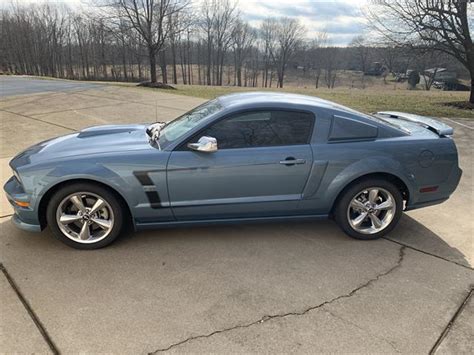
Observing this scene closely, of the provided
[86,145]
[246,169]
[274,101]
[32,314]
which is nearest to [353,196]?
[246,169]

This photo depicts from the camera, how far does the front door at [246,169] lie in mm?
3164

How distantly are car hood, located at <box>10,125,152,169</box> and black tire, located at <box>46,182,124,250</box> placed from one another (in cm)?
30

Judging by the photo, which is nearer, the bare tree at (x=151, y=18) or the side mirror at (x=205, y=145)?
the side mirror at (x=205, y=145)

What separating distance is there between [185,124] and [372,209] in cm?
205

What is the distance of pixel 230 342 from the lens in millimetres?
2234

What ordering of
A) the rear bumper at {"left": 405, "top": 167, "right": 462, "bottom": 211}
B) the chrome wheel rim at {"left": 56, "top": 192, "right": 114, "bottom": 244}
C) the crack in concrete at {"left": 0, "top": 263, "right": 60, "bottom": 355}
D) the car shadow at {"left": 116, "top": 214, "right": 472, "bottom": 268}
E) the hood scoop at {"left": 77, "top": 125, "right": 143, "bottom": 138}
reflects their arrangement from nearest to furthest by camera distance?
the crack in concrete at {"left": 0, "top": 263, "right": 60, "bottom": 355}
the chrome wheel rim at {"left": 56, "top": 192, "right": 114, "bottom": 244}
the car shadow at {"left": 116, "top": 214, "right": 472, "bottom": 268}
the rear bumper at {"left": 405, "top": 167, "right": 462, "bottom": 211}
the hood scoop at {"left": 77, "top": 125, "right": 143, "bottom": 138}

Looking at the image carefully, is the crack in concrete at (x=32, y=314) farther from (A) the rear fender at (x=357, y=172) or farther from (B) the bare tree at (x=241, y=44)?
(B) the bare tree at (x=241, y=44)

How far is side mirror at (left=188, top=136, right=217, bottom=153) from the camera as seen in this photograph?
3059mm

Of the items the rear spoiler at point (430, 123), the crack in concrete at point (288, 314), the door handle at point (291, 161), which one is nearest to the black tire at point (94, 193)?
the crack in concrete at point (288, 314)

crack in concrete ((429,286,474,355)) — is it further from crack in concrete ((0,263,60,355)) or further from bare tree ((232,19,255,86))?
bare tree ((232,19,255,86))

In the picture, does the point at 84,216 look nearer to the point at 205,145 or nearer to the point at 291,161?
the point at 205,145

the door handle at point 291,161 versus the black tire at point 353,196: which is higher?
the door handle at point 291,161

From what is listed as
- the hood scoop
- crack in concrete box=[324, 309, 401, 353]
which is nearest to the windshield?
the hood scoop

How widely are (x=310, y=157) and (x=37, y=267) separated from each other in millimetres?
2558
